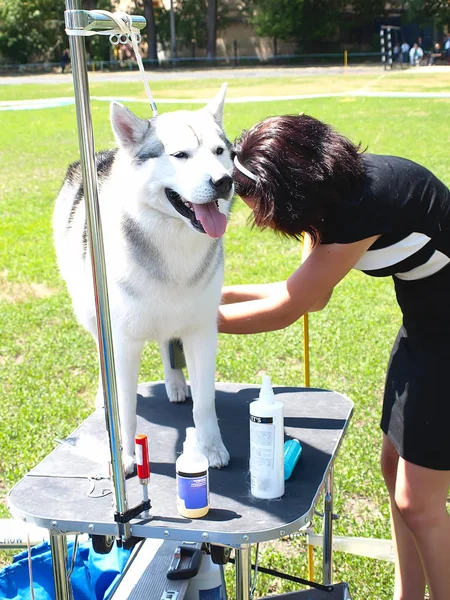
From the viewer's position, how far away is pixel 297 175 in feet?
7.10

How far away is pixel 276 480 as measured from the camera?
2.11m

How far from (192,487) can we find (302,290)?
0.73 m

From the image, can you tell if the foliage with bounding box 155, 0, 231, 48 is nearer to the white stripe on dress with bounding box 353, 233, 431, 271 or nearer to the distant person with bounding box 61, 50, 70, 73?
the distant person with bounding box 61, 50, 70, 73

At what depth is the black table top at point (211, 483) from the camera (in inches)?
77.3

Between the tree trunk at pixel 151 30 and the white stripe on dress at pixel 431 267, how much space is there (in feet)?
136

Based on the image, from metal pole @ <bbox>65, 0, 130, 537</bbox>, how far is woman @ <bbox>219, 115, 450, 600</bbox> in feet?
2.17

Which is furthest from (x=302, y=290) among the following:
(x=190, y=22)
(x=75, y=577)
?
(x=190, y=22)

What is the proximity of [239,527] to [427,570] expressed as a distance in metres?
0.77

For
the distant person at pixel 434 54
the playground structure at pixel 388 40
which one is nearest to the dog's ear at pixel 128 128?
the playground structure at pixel 388 40

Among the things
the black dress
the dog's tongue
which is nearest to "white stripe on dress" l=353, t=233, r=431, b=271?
the black dress

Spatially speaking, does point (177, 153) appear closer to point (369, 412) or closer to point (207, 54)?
point (369, 412)

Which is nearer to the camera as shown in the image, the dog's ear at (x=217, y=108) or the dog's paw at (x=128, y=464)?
the dog's paw at (x=128, y=464)

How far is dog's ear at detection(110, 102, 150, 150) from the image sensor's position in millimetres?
2276

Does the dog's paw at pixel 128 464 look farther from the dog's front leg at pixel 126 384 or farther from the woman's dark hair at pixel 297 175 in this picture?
the woman's dark hair at pixel 297 175
